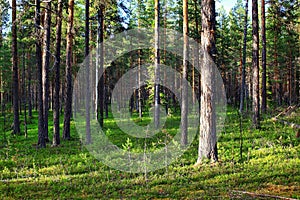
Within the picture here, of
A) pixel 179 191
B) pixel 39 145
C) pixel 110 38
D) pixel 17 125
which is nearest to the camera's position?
pixel 179 191

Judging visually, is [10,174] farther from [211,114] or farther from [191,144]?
[191,144]

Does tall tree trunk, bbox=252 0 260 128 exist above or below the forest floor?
above

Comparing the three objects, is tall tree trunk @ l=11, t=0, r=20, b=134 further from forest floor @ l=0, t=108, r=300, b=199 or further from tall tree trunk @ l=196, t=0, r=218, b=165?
tall tree trunk @ l=196, t=0, r=218, b=165

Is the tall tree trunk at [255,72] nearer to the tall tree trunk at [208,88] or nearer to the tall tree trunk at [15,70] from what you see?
the tall tree trunk at [208,88]

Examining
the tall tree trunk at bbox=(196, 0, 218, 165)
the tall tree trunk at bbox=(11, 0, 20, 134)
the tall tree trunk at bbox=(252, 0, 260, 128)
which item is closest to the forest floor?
the tall tree trunk at bbox=(196, 0, 218, 165)

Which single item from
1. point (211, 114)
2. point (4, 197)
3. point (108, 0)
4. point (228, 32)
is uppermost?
point (228, 32)

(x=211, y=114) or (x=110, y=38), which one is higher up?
(x=110, y=38)

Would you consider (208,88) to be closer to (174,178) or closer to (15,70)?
(174,178)

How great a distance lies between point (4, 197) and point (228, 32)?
39.5 metres

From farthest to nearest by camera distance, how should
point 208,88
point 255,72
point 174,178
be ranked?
point 255,72 < point 208,88 < point 174,178

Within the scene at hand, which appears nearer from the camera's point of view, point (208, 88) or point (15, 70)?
point (208, 88)

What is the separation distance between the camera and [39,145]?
50.7 feet

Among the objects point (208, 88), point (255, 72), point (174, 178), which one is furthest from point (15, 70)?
point (174, 178)

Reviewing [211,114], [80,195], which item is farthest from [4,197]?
[211,114]
